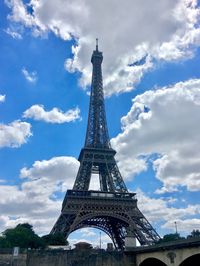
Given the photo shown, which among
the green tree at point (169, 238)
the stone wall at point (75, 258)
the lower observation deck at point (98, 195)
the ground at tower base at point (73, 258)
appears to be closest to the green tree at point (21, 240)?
the lower observation deck at point (98, 195)

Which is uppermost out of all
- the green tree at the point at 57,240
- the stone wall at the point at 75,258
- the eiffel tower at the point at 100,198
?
the eiffel tower at the point at 100,198

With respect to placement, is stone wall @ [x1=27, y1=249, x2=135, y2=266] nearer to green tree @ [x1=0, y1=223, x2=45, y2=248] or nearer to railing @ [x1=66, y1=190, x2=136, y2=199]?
green tree @ [x1=0, y1=223, x2=45, y2=248]

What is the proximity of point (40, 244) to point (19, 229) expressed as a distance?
27.4 feet

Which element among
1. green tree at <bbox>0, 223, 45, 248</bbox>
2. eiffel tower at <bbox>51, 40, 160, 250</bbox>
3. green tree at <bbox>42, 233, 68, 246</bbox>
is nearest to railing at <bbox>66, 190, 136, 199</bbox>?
eiffel tower at <bbox>51, 40, 160, 250</bbox>

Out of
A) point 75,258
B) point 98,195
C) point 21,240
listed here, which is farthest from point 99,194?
point 75,258

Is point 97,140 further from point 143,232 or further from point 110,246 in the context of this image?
point 110,246

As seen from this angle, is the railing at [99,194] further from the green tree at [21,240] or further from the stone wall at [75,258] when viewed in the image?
the stone wall at [75,258]

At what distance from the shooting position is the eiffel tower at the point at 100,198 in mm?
74062

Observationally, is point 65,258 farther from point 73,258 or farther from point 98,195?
point 98,195

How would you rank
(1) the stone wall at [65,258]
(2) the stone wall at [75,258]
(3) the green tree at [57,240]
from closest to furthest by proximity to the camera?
(1) the stone wall at [65,258]
(2) the stone wall at [75,258]
(3) the green tree at [57,240]

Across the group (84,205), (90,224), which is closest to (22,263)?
(84,205)

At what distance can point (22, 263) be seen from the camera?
51250mm

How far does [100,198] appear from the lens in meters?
78.3

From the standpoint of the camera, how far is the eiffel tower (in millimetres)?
74062
